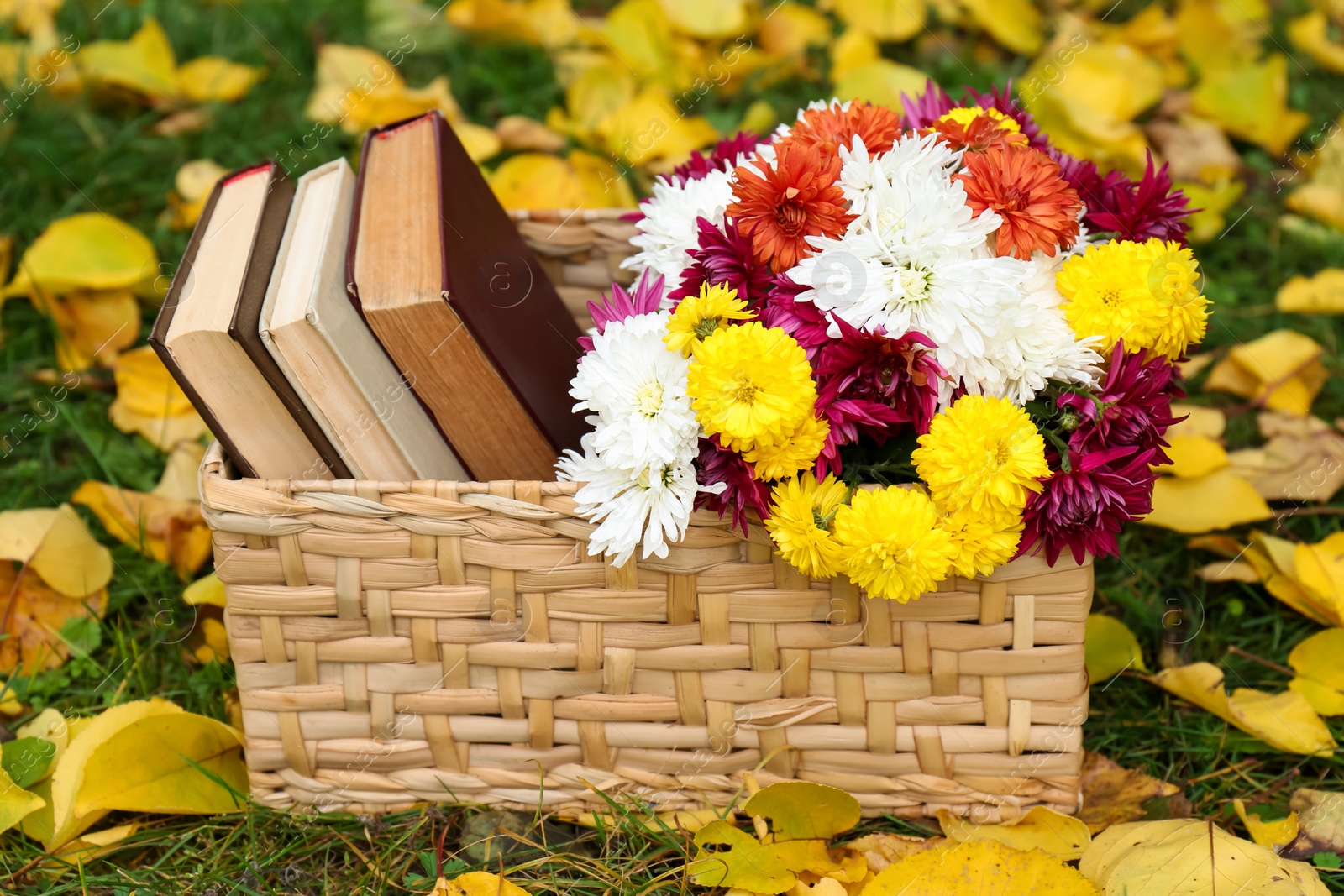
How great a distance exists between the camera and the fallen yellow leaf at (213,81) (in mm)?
2039

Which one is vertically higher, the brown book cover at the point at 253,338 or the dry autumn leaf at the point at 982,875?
the brown book cover at the point at 253,338

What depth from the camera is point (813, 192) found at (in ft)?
3.23

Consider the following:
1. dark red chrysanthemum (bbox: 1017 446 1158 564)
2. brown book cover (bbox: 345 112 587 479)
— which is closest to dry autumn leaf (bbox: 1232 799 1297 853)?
dark red chrysanthemum (bbox: 1017 446 1158 564)

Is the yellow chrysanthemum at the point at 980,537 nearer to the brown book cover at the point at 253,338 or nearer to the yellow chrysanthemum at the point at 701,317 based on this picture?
the yellow chrysanthemum at the point at 701,317

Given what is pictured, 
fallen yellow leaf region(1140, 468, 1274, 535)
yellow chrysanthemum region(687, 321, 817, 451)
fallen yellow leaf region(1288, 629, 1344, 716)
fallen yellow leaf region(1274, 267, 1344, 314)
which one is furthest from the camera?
fallen yellow leaf region(1274, 267, 1344, 314)

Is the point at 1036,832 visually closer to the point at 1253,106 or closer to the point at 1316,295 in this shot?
the point at 1316,295

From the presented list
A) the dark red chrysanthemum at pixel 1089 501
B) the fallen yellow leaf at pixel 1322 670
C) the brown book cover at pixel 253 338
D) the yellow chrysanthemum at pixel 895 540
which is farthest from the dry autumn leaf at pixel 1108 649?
the brown book cover at pixel 253 338

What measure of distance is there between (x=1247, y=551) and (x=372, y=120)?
5.02 ft

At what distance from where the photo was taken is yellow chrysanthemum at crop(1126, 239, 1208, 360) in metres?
1.00

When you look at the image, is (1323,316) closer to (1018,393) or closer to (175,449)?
(1018,393)

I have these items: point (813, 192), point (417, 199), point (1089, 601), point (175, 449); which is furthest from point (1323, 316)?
point (175, 449)

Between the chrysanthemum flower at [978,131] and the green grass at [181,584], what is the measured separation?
0.55 metres

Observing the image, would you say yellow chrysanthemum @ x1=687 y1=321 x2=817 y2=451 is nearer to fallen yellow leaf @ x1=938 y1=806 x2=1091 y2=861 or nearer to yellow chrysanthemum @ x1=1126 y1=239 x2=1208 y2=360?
yellow chrysanthemum @ x1=1126 y1=239 x2=1208 y2=360

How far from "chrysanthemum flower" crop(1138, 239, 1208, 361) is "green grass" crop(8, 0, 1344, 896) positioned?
15.7 inches
